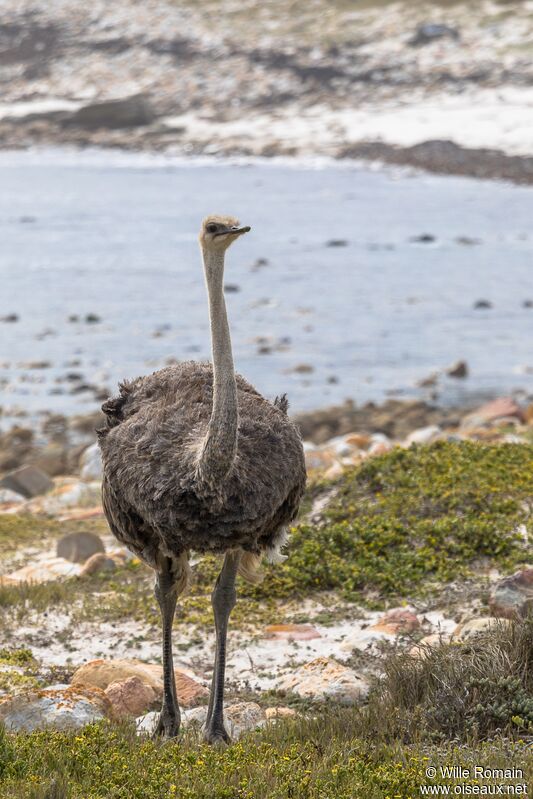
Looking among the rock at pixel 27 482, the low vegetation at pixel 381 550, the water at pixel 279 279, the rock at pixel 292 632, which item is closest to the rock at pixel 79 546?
the low vegetation at pixel 381 550

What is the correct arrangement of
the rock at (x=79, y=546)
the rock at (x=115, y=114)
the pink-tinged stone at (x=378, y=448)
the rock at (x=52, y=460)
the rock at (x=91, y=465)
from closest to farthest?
the rock at (x=79, y=546), the pink-tinged stone at (x=378, y=448), the rock at (x=91, y=465), the rock at (x=52, y=460), the rock at (x=115, y=114)

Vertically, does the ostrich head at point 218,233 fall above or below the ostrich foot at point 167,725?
above

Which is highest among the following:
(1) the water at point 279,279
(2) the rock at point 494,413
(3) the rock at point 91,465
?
(3) the rock at point 91,465

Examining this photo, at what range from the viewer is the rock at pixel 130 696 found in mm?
6359

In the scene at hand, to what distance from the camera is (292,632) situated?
7547 millimetres

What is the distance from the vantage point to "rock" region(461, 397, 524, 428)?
620 inches

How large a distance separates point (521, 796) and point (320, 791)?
2.32 ft

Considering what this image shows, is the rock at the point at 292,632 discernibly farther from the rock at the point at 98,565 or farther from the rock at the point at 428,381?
the rock at the point at 428,381

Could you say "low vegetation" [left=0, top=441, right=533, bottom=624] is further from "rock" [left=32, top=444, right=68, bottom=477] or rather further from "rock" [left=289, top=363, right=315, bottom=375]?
"rock" [left=289, top=363, right=315, bottom=375]

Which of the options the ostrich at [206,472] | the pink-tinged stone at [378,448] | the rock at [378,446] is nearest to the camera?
the ostrich at [206,472]

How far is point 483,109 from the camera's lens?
51688mm

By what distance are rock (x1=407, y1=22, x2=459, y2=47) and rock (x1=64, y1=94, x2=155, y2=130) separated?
14465mm

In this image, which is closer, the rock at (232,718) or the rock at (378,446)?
the rock at (232,718)

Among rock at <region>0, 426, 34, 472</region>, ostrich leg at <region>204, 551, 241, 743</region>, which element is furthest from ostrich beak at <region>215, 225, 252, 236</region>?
rock at <region>0, 426, 34, 472</region>
